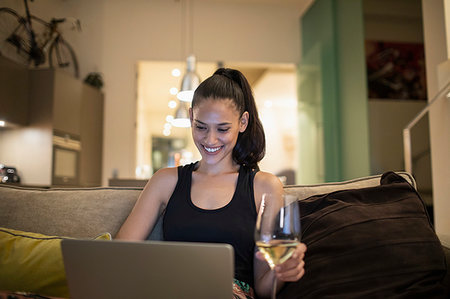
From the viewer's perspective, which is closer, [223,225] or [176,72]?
[223,225]

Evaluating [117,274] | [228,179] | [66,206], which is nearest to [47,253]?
[66,206]

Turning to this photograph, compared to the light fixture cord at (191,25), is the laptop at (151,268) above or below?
below

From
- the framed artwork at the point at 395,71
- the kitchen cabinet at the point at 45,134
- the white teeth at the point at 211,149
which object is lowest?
the white teeth at the point at 211,149

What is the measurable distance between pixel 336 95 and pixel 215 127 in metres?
4.10

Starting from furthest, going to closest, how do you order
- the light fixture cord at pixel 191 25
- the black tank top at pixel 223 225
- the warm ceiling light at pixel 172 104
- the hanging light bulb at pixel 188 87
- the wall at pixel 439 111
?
the warm ceiling light at pixel 172 104 < the light fixture cord at pixel 191 25 < the hanging light bulb at pixel 188 87 < the wall at pixel 439 111 < the black tank top at pixel 223 225

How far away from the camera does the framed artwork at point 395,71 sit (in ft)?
19.2

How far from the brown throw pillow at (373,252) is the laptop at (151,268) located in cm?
48

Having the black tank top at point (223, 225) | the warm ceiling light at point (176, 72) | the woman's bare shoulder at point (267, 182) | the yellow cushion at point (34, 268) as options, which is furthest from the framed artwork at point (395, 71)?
the yellow cushion at point (34, 268)

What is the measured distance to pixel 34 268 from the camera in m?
1.22

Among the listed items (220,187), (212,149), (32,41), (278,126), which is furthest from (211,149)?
(278,126)

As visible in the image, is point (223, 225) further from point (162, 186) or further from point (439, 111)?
point (439, 111)

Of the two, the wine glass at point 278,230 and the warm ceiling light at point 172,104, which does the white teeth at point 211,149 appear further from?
the warm ceiling light at point 172,104

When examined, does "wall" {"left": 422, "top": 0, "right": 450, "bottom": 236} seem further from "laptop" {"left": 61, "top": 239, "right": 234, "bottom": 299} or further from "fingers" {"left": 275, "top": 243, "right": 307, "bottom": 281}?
"laptop" {"left": 61, "top": 239, "right": 234, "bottom": 299}

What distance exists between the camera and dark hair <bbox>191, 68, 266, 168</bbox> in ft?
4.96
